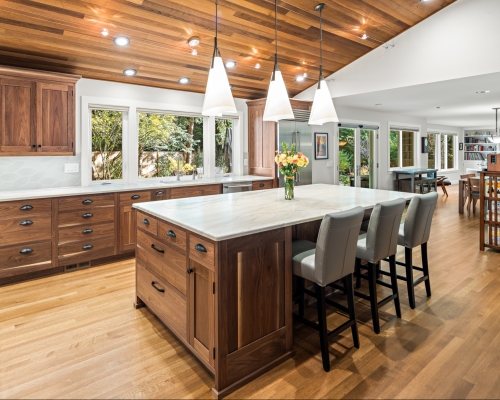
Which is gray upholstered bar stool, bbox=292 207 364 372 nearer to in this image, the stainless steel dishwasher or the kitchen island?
the kitchen island

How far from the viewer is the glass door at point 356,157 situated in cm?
780

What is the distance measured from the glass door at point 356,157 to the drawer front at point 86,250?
5.22m

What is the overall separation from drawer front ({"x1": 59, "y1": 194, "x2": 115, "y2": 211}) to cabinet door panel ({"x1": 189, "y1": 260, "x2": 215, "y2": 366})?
244 centimetres

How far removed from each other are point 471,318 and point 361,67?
4.38 meters

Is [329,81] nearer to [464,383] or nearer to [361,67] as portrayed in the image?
[361,67]

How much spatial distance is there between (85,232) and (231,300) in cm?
278

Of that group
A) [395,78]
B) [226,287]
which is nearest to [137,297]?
[226,287]

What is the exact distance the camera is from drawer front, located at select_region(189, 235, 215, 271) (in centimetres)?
188

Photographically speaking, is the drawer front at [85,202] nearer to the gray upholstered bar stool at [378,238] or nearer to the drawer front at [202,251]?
the drawer front at [202,251]

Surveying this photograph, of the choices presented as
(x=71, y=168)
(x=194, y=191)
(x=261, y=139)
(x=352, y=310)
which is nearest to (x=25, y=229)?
(x=71, y=168)

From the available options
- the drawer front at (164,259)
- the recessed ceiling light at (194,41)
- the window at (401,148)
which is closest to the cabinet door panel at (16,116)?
the recessed ceiling light at (194,41)

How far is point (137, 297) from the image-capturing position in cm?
294

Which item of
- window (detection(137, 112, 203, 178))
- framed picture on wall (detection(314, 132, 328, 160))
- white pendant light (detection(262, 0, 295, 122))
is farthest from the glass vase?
framed picture on wall (detection(314, 132, 328, 160))

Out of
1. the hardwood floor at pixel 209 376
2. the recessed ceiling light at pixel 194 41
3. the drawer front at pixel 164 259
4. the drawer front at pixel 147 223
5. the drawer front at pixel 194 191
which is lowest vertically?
the hardwood floor at pixel 209 376
